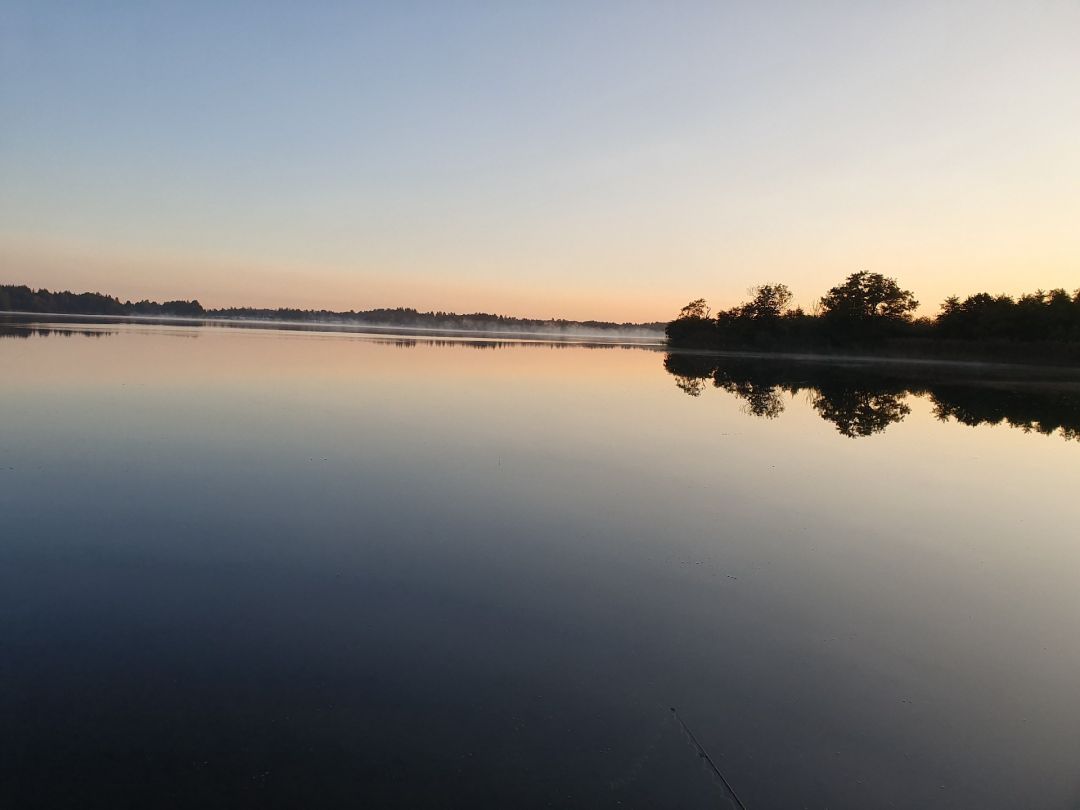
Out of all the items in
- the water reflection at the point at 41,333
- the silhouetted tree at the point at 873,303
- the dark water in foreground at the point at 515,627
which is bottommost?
the dark water in foreground at the point at 515,627

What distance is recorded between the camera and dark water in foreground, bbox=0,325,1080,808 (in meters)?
3.56

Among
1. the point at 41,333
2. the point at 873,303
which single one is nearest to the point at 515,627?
the point at 41,333

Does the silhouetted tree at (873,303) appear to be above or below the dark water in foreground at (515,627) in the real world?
above

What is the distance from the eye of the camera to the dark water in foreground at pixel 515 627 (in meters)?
3.56

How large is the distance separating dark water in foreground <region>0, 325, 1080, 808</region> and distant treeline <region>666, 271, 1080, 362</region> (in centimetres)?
7380

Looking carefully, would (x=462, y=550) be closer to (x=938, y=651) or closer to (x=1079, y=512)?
(x=938, y=651)

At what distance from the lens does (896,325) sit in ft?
270

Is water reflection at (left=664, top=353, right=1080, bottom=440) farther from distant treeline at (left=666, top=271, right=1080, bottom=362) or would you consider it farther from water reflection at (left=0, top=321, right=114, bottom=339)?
water reflection at (left=0, top=321, right=114, bottom=339)

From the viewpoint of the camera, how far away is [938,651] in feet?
17.4

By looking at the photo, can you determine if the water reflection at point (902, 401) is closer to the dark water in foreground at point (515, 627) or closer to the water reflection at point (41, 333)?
the dark water in foreground at point (515, 627)

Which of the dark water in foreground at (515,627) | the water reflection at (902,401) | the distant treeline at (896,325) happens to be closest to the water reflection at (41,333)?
the dark water in foreground at (515,627)

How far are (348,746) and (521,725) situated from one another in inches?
43.6

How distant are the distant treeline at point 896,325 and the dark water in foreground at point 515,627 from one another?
73.8m

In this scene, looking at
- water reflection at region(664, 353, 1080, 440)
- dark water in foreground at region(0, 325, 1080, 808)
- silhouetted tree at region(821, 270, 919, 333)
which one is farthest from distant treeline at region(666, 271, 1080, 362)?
dark water in foreground at region(0, 325, 1080, 808)
